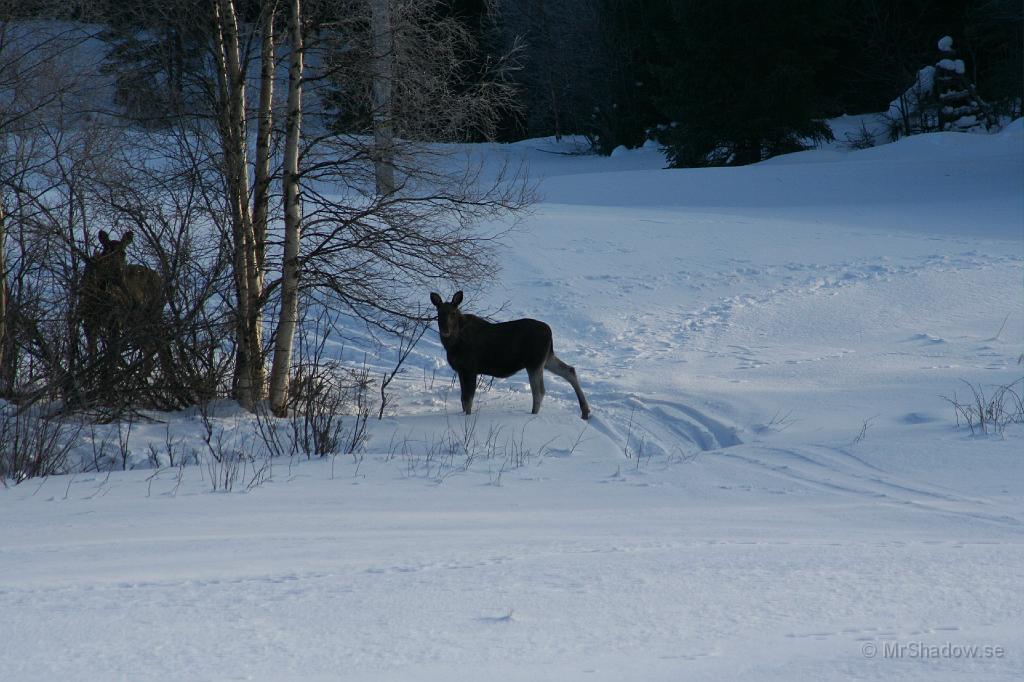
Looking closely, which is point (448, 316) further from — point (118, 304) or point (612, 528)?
point (612, 528)

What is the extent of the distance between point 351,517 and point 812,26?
34.1m

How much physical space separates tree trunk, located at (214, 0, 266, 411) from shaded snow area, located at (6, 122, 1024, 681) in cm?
68

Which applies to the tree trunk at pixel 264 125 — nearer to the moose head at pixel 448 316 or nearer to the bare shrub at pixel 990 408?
the moose head at pixel 448 316

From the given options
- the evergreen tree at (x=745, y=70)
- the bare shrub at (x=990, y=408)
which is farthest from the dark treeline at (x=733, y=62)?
the bare shrub at (x=990, y=408)

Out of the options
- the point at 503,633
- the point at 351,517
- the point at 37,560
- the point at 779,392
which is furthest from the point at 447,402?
the point at 503,633

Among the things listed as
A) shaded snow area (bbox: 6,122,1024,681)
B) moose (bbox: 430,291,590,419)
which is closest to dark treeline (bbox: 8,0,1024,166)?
shaded snow area (bbox: 6,122,1024,681)

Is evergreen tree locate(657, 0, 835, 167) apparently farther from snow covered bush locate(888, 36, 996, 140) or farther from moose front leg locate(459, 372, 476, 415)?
moose front leg locate(459, 372, 476, 415)

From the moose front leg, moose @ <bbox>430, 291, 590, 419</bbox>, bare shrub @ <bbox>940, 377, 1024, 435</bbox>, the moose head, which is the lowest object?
bare shrub @ <bbox>940, 377, 1024, 435</bbox>

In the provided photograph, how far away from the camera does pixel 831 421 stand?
10562 mm

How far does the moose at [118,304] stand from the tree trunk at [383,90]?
2.54m

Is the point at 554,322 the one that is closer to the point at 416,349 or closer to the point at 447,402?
the point at 416,349

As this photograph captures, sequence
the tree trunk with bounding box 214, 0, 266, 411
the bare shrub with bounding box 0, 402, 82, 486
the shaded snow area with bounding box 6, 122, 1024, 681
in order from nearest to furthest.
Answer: the shaded snow area with bounding box 6, 122, 1024, 681
the bare shrub with bounding box 0, 402, 82, 486
the tree trunk with bounding box 214, 0, 266, 411

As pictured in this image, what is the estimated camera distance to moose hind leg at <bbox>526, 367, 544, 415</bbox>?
1137 cm

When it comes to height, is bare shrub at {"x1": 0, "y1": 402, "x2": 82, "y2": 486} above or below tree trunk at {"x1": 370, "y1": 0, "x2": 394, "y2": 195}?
below
